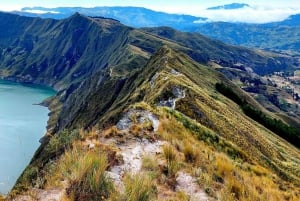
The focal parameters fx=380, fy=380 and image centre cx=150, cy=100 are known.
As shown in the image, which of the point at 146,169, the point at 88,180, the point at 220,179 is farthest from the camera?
the point at 220,179

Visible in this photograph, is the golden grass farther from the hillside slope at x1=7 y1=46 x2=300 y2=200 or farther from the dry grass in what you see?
the dry grass

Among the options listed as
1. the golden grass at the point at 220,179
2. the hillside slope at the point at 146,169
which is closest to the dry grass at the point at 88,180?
the hillside slope at the point at 146,169

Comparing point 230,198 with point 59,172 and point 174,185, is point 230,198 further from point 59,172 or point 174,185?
point 59,172

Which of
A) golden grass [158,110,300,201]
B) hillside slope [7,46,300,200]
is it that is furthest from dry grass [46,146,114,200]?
golden grass [158,110,300,201]

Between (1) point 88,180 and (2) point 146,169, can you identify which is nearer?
(1) point 88,180

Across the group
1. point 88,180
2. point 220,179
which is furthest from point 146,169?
point 88,180

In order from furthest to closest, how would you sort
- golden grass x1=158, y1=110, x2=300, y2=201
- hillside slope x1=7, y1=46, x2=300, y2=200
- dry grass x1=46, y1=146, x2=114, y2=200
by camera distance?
1. golden grass x1=158, y1=110, x2=300, y2=201
2. hillside slope x1=7, y1=46, x2=300, y2=200
3. dry grass x1=46, y1=146, x2=114, y2=200

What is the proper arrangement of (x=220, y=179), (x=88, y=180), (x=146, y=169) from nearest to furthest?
1. (x=88, y=180)
2. (x=146, y=169)
3. (x=220, y=179)

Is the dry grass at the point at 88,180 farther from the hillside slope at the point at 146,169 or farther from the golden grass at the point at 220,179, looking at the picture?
the golden grass at the point at 220,179

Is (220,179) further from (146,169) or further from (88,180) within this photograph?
(88,180)

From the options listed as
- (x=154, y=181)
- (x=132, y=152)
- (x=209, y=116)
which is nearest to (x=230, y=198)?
(x=154, y=181)

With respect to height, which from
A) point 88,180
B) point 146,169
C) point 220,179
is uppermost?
point 88,180

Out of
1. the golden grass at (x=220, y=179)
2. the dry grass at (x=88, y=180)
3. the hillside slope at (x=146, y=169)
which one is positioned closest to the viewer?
the dry grass at (x=88, y=180)
